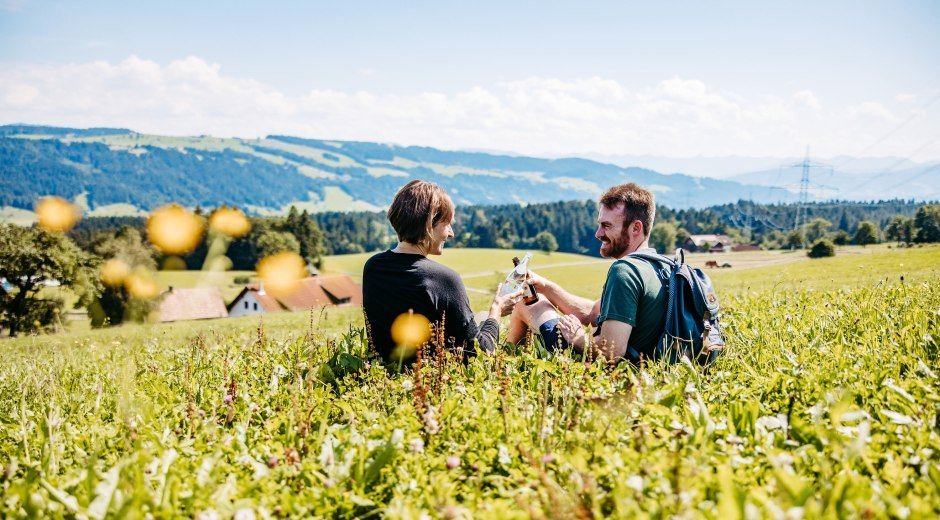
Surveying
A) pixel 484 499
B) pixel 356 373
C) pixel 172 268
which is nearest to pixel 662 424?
pixel 484 499

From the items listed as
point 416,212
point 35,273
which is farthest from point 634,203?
point 35,273

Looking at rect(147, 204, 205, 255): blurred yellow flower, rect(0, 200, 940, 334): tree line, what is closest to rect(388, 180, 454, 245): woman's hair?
rect(0, 200, 940, 334): tree line

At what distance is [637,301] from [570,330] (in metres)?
0.77

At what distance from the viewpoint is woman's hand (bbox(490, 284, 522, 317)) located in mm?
5402

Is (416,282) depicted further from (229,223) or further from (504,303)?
(229,223)

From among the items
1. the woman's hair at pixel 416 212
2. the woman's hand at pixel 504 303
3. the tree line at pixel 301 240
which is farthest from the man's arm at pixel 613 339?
the tree line at pixel 301 240

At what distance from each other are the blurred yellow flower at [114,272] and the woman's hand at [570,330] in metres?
55.5

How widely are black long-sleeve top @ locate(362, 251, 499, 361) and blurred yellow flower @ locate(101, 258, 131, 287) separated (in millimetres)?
54552

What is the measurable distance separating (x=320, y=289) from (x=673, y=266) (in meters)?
60.4

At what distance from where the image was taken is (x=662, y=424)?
288 centimetres

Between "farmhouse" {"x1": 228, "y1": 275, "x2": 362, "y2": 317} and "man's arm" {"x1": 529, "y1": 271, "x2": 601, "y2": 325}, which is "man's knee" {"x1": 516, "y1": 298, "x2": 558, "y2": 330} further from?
"farmhouse" {"x1": 228, "y1": 275, "x2": 362, "y2": 317}

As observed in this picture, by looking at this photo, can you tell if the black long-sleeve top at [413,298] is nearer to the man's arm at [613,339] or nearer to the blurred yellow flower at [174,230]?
the man's arm at [613,339]

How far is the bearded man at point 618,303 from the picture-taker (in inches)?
170

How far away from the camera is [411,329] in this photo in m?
4.67
